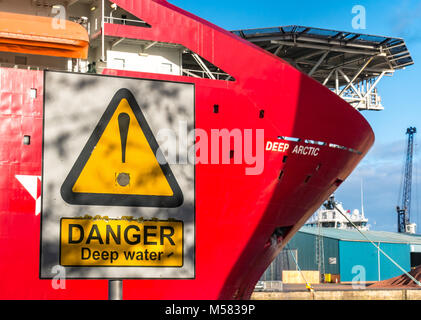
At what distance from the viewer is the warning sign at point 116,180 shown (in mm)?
14305

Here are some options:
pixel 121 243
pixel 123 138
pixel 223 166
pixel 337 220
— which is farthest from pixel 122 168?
pixel 337 220

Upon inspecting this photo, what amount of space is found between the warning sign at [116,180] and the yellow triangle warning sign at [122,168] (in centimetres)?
3

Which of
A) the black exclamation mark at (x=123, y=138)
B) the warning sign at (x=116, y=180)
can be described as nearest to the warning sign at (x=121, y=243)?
the warning sign at (x=116, y=180)

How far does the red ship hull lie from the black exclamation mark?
1301 mm

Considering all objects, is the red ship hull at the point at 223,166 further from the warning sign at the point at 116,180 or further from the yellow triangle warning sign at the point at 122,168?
the yellow triangle warning sign at the point at 122,168

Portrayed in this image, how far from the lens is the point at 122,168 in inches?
587

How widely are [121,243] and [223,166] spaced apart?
3.67 m

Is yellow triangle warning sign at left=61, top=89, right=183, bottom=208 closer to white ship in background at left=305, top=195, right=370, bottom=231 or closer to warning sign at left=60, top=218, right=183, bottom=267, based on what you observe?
warning sign at left=60, top=218, right=183, bottom=267

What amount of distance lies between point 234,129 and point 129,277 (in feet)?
16.6

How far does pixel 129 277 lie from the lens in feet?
48.3

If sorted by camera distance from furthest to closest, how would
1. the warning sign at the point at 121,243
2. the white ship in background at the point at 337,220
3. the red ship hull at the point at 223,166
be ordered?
the white ship in background at the point at 337,220, the warning sign at the point at 121,243, the red ship hull at the point at 223,166

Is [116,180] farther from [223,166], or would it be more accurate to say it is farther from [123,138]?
[223,166]

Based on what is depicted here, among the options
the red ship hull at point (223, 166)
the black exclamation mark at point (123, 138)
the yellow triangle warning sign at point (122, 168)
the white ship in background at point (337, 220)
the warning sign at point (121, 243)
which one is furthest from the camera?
the white ship in background at point (337, 220)
